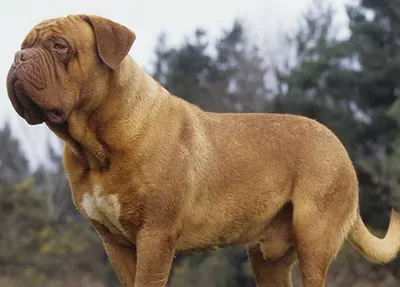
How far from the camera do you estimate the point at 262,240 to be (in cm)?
641

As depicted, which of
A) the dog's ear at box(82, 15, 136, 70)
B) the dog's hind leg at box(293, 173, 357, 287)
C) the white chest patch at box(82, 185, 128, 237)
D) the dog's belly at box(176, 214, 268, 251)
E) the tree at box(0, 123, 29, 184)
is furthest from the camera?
the tree at box(0, 123, 29, 184)

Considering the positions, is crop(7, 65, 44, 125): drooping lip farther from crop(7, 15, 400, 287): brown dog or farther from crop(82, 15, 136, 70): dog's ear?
crop(82, 15, 136, 70): dog's ear

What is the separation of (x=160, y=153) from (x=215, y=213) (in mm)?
776

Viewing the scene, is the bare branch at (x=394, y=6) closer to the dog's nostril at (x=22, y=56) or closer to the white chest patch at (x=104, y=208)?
the white chest patch at (x=104, y=208)

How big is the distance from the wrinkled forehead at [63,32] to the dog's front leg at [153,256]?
4.51 feet

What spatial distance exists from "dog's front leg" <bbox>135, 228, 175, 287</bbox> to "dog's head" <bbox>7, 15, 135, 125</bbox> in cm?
100

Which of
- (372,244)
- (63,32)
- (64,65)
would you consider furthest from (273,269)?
(63,32)

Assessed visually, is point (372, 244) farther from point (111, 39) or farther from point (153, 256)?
point (111, 39)

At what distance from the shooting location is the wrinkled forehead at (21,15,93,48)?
5039 millimetres

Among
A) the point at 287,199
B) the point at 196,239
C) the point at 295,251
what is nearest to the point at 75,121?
the point at 196,239

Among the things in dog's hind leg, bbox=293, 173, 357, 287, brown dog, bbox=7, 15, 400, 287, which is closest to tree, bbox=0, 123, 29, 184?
brown dog, bbox=7, 15, 400, 287

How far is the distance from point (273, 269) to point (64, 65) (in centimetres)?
279

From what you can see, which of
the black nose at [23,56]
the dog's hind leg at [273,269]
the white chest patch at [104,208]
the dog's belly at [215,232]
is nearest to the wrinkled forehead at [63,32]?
the black nose at [23,56]

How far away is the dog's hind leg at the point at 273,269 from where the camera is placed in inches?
263
